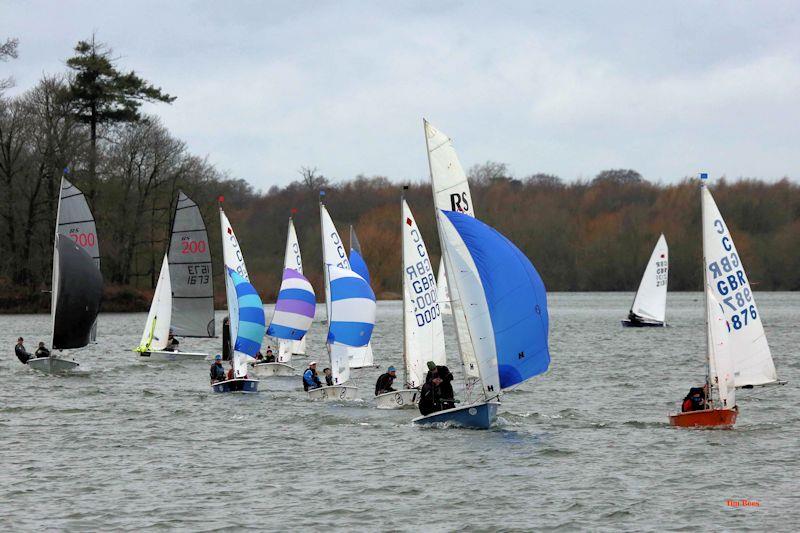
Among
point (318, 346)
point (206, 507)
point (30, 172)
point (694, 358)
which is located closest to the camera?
point (206, 507)

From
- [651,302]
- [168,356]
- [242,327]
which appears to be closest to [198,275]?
[168,356]

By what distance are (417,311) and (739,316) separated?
696 centimetres

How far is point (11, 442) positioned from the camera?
21.5 meters

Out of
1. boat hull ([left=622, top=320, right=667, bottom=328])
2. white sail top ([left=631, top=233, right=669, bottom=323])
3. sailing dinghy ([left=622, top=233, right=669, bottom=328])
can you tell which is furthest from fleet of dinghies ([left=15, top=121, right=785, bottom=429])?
boat hull ([left=622, top=320, right=667, bottom=328])

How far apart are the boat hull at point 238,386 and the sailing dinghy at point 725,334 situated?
1049cm

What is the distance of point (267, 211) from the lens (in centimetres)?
Result: 12219

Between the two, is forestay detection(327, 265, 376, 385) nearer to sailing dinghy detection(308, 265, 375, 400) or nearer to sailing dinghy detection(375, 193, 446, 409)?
sailing dinghy detection(308, 265, 375, 400)

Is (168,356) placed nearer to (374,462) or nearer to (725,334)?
(374,462)

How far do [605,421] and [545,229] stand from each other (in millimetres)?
82164

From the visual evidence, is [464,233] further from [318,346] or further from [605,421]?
[318,346]

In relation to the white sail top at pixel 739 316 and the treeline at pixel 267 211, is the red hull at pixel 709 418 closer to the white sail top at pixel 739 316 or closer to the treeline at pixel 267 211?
the white sail top at pixel 739 316

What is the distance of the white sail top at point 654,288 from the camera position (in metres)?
56.5

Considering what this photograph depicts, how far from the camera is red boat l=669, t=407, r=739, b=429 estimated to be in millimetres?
21239

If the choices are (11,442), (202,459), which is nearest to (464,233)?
(202,459)
